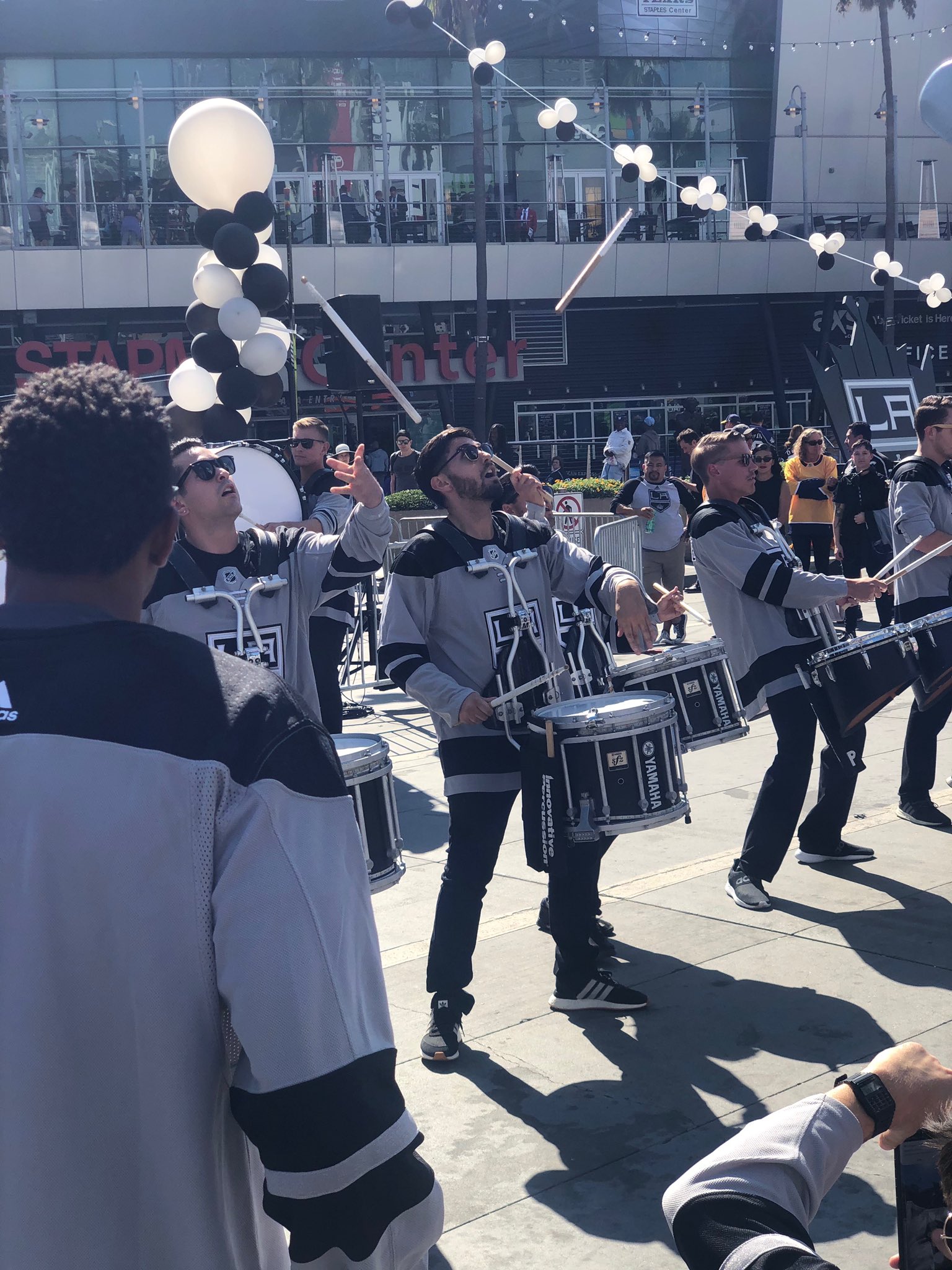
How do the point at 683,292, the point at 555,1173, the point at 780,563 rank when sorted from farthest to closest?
the point at 683,292 < the point at 780,563 < the point at 555,1173

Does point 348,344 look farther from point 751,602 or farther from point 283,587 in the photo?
point 283,587

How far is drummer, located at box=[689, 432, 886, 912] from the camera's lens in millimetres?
5910

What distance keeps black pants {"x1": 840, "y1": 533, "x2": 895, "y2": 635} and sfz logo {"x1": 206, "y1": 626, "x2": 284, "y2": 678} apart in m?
10.2

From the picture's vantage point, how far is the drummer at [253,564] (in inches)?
167

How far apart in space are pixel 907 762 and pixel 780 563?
6.08 ft

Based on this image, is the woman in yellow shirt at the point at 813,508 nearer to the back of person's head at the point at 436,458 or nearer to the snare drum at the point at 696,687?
the snare drum at the point at 696,687

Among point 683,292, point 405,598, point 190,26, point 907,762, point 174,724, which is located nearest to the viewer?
point 174,724

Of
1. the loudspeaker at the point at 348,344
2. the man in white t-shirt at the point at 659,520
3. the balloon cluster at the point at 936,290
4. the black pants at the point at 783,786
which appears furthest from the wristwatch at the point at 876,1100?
the balloon cluster at the point at 936,290

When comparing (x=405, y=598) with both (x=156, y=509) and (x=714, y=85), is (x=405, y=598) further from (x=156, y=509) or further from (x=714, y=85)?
(x=714, y=85)

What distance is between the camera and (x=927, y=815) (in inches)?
278

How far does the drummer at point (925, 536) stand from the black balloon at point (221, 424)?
4.24 metres

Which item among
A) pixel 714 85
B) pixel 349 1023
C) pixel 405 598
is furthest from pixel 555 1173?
A: pixel 714 85

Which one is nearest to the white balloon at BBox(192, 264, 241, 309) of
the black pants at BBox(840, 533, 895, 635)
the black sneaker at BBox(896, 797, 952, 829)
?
the black sneaker at BBox(896, 797, 952, 829)

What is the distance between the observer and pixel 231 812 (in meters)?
1.59
